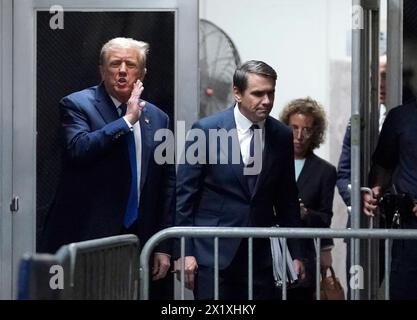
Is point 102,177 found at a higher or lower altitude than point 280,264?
higher

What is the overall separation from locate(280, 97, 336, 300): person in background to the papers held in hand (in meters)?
0.66

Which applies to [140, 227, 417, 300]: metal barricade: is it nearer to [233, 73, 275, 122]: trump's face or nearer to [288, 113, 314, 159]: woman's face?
[233, 73, 275, 122]: trump's face

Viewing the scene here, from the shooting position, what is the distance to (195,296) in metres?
8.08

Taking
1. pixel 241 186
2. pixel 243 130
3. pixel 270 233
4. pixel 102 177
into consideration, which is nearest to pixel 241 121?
pixel 243 130

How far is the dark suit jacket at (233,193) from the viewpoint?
26.8ft

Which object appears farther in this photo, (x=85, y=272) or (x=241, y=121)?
(x=241, y=121)

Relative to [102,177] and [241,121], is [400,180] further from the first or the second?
[102,177]

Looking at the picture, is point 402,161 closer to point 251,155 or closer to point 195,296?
point 251,155

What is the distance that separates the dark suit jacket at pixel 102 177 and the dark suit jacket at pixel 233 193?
14 centimetres

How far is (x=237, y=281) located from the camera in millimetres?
8055


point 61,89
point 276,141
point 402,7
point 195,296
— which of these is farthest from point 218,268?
point 402,7

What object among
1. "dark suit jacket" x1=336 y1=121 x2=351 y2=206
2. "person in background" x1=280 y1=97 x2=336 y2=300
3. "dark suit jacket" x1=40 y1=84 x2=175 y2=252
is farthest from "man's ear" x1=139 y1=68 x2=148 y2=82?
"dark suit jacket" x1=336 y1=121 x2=351 y2=206

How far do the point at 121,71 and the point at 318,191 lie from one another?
52.9 inches
